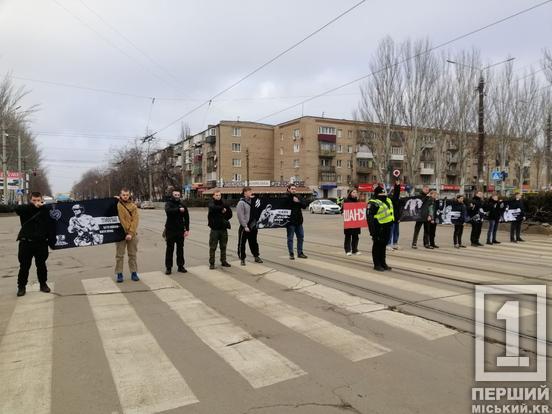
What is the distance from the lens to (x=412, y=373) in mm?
3891

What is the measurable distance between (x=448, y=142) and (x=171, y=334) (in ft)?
139

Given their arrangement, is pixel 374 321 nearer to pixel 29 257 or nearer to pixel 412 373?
pixel 412 373

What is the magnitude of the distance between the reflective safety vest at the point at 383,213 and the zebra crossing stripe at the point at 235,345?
173 inches

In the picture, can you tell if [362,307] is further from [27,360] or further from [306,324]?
[27,360]

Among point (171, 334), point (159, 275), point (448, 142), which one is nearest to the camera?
point (171, 334)

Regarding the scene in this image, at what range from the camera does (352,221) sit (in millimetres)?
12242

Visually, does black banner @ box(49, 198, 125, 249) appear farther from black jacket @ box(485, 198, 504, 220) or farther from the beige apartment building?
the beige apartment building

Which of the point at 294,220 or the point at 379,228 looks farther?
the point at 294,220

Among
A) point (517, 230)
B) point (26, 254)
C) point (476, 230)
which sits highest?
point (26, 254)

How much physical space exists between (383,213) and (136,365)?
250 inches

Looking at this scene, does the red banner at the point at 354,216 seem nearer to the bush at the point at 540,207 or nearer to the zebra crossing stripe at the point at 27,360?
the zebra crossing stripe at the point at 27,360

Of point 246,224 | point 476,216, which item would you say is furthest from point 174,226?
point 476,216

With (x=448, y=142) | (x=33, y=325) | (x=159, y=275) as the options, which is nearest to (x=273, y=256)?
(x=159, y=275)

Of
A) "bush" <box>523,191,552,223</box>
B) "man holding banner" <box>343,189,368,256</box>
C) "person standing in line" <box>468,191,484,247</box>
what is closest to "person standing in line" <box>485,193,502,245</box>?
"person standing in line" <box>468,191,484,247</box>
